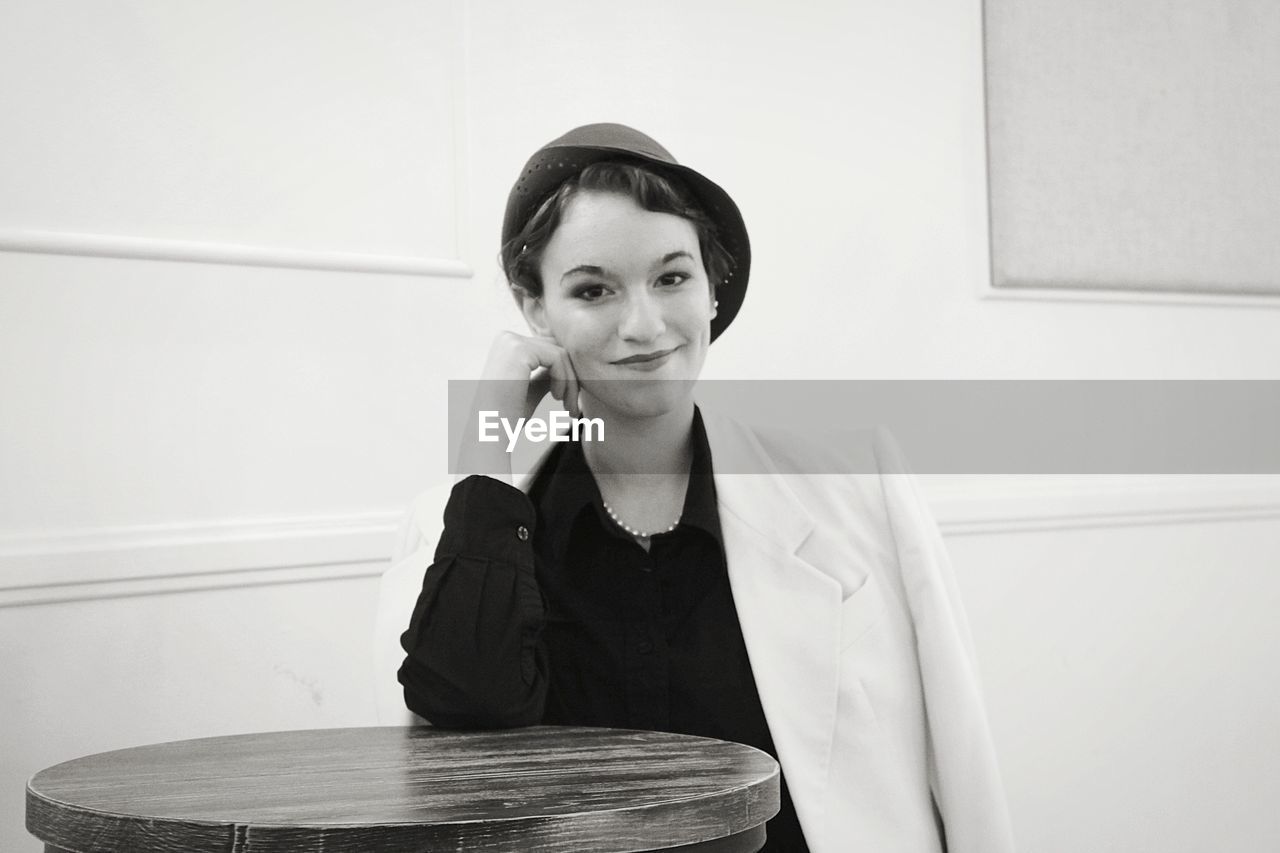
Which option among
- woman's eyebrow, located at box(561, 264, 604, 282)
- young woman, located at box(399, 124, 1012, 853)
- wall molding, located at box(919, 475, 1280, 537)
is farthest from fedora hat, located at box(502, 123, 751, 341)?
wall molding, located at box(919, 475, 1280, 537)

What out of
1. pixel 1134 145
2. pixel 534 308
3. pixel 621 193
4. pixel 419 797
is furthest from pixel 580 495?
pixel 1134 145

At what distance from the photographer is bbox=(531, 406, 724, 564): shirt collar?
172 centimetres

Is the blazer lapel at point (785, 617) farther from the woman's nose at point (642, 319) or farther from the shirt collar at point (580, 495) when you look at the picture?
the woman's nose at point (642, 319)

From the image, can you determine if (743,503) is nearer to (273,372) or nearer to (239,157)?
(273,372)

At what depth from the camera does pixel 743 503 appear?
67.7 inches

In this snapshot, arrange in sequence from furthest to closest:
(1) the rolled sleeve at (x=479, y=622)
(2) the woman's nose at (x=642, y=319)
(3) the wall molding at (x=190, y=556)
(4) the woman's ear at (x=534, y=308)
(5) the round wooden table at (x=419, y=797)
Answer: (3) the wall molding at (x=190, y=556), (4) the woman's ear at (x=534, y=308), (2) the woman's nose at (x=642, y=319), (1) the rolled sleeve at (x=479, y=622), (5) the round wooden table at (x=419, y=797)

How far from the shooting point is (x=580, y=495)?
5.76 ft

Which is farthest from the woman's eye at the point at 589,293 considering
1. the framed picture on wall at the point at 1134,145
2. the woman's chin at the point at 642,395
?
the framed picture on wall at the point at 1134,145

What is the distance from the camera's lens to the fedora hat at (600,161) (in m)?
1.70

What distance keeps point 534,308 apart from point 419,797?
0.91m

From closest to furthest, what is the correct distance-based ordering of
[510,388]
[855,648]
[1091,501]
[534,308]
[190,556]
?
[855,648], [510,388], [534,308], [190,556], [1091,501]

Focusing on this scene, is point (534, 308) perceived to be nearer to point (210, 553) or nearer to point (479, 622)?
point (479, 622)

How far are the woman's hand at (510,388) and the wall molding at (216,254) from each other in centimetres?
62

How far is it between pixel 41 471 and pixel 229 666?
46cm
